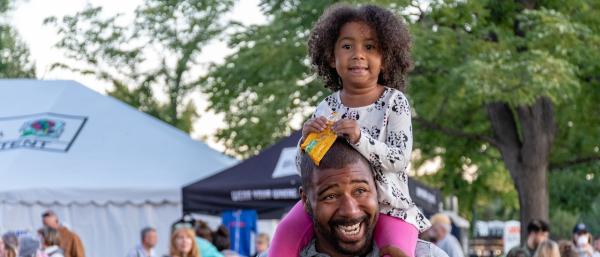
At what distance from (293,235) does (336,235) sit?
0.37 m

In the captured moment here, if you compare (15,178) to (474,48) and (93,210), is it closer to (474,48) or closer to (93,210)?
(93,210)

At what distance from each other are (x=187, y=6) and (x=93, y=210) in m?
6.59

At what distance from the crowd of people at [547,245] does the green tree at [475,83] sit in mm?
4981

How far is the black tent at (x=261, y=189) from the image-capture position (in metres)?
14.7

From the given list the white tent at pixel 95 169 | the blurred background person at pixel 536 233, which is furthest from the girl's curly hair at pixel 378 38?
the white tent at pixel 95 169

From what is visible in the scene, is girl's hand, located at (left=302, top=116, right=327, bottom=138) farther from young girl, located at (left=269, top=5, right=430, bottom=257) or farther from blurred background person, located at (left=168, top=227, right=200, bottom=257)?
blurred background person, located at (left=168, top=227, right=200, bottom=257)

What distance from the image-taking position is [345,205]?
3.92m

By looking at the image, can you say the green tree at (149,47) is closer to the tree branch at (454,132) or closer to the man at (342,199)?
the tree branch at (454,132)

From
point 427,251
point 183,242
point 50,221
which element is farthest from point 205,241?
point 427,251

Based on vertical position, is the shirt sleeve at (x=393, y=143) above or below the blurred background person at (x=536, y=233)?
below

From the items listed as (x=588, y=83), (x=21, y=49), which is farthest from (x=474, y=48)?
(x=21, y=49)

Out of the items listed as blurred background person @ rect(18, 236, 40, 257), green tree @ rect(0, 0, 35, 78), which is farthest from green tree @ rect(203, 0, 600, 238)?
green tree @ rect(0, 0, 35, 78)

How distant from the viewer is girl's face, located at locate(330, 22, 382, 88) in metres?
4.51

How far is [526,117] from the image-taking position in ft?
78.0
